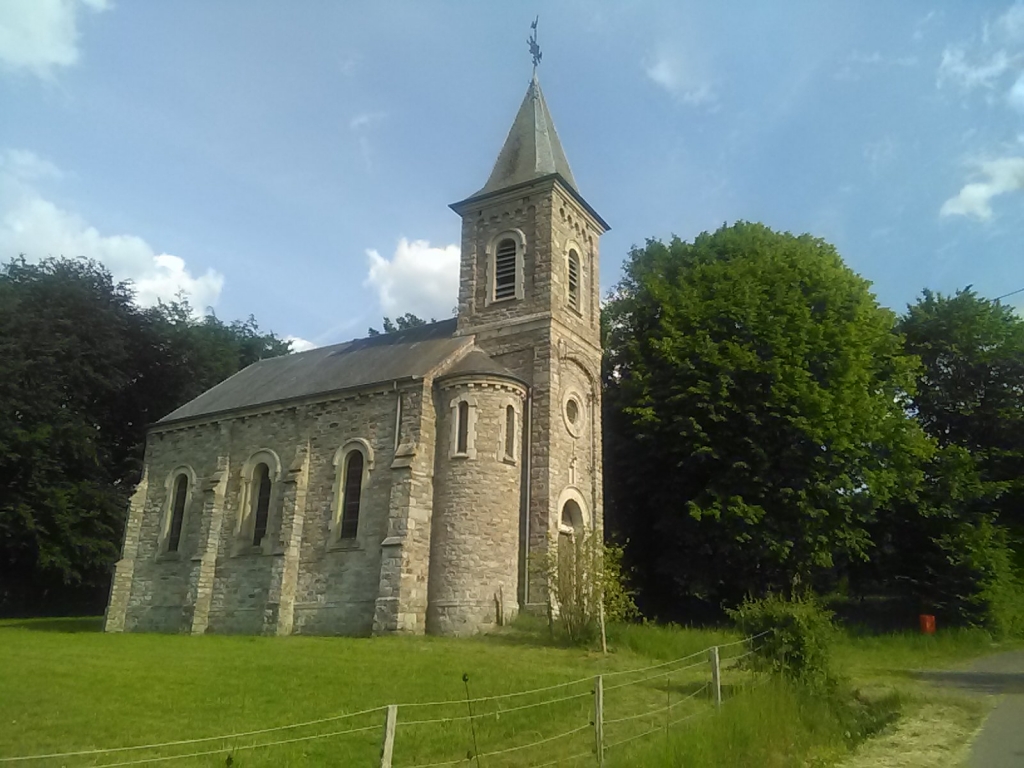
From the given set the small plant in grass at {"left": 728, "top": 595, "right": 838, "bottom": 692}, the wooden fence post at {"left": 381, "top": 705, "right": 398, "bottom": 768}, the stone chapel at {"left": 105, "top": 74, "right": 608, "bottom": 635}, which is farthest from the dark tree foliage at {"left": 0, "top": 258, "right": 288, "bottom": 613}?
the wooden fence post at {"left": 381, "top": 705, "right": 398, "bottom": 768}

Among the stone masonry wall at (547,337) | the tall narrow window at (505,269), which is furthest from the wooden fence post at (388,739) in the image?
the tall narrow window at (505,269)

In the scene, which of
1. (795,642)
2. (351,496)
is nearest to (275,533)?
(351,496)

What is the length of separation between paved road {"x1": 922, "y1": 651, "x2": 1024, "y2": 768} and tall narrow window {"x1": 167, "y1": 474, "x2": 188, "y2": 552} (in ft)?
77.4

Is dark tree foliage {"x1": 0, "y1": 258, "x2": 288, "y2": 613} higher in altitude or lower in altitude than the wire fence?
higher

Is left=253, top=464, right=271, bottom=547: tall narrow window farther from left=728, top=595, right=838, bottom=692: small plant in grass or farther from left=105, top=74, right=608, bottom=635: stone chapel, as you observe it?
left=728, top=595, right=838, bottom=692: small plant in grass

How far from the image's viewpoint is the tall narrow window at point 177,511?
92.7 ft

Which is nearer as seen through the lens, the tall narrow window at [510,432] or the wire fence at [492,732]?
the wire fence at [492,732]

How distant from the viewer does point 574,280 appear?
27.2m

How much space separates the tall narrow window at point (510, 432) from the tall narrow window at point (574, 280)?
533 cm

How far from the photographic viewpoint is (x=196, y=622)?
24781 mm

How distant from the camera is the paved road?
9.53 meters

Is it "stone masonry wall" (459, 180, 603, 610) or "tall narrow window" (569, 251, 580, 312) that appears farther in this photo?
"tall narrow window" (569, 251, 580, 312)

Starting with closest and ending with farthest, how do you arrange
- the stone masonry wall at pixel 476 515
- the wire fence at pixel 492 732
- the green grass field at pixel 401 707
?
the wire fence at pixel 492 732 < the green grass field at pixel 401 707 < the stone masonry wall at pixel 476 515

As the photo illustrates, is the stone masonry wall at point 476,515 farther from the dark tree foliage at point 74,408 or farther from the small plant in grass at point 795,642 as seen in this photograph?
the dark tree foliage at point 74,408
